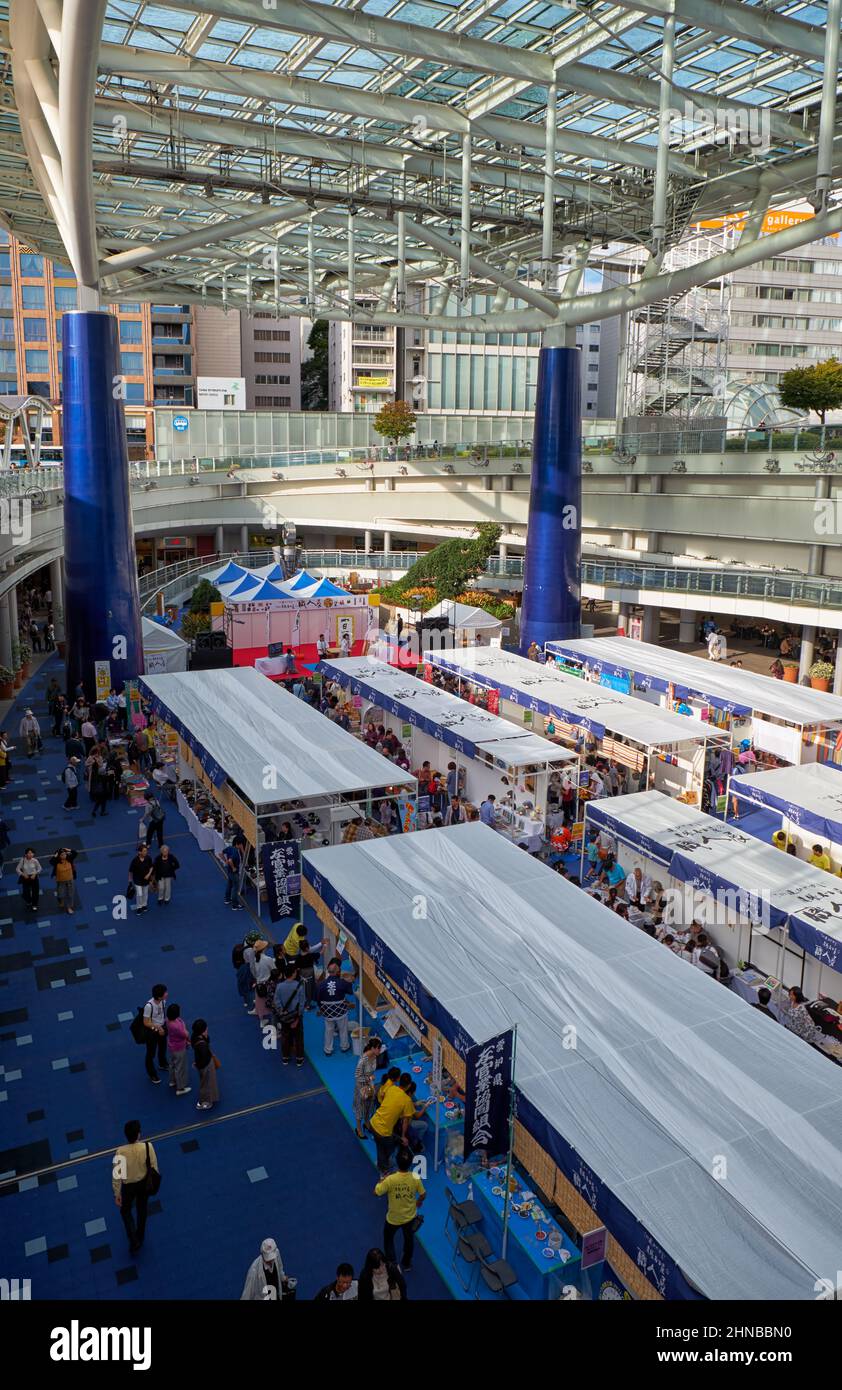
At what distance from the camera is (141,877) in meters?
14.3

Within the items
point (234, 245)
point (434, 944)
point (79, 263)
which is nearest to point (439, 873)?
point (434, 944)

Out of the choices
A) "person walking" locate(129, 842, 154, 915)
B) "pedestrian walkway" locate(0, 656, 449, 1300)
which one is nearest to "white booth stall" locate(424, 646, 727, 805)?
"person walking" locate(129, 842, 154, 915)

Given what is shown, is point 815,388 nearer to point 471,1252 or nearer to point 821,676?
point 821,676

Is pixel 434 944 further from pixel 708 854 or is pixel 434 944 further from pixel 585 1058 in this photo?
pixel 708 854

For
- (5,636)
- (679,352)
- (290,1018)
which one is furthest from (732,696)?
(679,352)

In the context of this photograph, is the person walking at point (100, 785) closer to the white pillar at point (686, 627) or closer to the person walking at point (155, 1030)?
the person walking at point (155, 1030)

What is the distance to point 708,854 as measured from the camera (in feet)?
42.2

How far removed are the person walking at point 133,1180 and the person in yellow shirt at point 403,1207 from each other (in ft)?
6.16

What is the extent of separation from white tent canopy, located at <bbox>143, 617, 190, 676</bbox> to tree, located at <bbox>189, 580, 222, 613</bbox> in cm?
521

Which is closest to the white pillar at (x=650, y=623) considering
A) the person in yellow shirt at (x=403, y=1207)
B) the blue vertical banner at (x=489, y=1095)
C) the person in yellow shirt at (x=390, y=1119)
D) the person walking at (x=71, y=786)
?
the person walking at (x=71, y=786)

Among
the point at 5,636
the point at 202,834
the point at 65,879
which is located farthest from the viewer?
the point at 5,636

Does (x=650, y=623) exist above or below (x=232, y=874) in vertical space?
above

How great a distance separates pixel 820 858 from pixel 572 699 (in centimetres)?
726

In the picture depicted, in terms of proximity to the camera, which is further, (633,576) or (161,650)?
(633,576)
